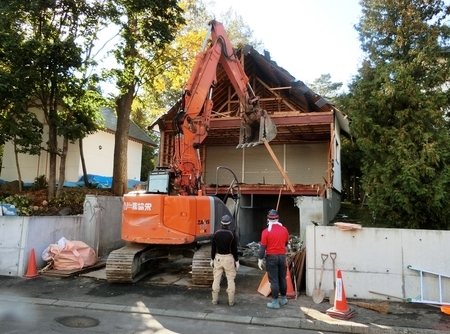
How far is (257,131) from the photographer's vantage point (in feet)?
37.6

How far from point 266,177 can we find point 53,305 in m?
12.4

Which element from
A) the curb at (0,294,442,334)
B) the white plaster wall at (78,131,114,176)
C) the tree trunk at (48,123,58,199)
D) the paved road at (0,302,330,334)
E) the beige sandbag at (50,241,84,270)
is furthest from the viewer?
the white plaster wall at (78,131,114,176)

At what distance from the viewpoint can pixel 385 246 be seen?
7.32 metres

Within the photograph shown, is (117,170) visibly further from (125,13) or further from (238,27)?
(238,27)

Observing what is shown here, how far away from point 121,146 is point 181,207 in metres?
10.1

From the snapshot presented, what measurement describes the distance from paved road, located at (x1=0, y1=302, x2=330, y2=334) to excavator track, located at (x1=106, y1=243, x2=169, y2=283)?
5.01ft

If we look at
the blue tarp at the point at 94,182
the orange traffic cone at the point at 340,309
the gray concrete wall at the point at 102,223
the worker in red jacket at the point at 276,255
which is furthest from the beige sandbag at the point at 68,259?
the blue tarp at the point at 94,182

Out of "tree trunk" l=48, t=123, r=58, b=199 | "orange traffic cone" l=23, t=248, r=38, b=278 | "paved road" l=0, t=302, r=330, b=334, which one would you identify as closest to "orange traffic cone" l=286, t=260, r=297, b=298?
"paved road" l=0, t=302, r=330, b=334

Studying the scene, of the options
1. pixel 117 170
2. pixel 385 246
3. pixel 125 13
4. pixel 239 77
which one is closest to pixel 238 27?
pixel 125 13

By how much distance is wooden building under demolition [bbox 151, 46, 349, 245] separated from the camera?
580 inches

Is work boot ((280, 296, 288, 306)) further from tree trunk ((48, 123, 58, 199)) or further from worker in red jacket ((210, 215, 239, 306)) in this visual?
tree trunk ((48, 123, 58, 199))

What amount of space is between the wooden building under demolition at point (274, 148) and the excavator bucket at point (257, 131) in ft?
11.1

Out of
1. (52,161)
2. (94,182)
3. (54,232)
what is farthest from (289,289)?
(94,182)

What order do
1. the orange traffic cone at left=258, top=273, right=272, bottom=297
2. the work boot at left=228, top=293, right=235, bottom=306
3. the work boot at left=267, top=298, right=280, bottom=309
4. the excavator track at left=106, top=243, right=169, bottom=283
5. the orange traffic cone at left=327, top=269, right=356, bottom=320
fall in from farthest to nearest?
1. the excavator track at left=106, top=243, right=169, bottom=283
2. the orange traffic cone at left=258, top=273, right=272, bottom=297
3. the work boot at left=228, top=293, right=235, bottom=306
4. the work boot at left=267, top=298, right=280, bottom=309
5. the orange traffic cone at left=327, top=269, right=356, bottom=320
